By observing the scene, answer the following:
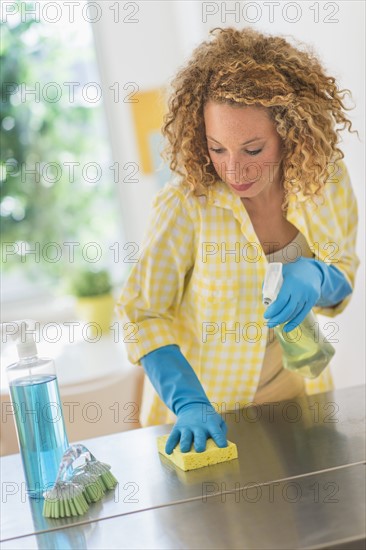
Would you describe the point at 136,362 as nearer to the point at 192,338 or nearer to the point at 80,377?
the point at 192,338

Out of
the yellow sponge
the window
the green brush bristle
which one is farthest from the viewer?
the window

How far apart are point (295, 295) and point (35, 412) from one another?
1.61 ft

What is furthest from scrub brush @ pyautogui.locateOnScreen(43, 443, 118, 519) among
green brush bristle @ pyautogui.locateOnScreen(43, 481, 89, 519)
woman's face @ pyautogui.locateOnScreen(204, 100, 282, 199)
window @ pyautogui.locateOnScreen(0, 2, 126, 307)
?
window @ pyautogui.locateOnScreen(0, 2, 126, 307)

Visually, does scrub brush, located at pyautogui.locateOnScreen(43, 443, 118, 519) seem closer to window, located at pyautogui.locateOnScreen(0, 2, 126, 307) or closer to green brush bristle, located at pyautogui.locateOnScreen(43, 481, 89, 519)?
green brush bristle, located at pyautogui.locateOnScreen(43, 481, 89, 519)

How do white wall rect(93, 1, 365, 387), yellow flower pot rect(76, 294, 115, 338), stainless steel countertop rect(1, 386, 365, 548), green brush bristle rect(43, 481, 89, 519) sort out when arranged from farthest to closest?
1. yellow flower pot rect(76, 294, 115, 338)
2. white wall rect(93, 1, 365, 387)
3. green brush bristle rect(43, 481, 89, 519)
4. stainless steel countertop rect(1, 386, 365, 548)

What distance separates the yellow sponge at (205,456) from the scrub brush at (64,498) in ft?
0.61

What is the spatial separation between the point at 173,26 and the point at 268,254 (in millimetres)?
2339

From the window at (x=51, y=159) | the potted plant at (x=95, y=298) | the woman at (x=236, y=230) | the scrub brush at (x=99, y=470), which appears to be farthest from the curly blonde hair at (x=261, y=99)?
the window at (x=51, y=159)

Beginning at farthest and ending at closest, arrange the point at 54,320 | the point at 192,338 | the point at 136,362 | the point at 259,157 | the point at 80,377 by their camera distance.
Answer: the point at 54,320 < the point at 80,377 < the point at 192,338 < the point at 136,362 < the point at 259,157

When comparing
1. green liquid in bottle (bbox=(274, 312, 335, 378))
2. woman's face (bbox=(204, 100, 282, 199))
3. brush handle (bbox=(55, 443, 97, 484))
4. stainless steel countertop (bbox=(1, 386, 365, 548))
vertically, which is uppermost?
woman's face (bbox=(204, 100, 282, 199))

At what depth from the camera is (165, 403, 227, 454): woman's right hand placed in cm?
138

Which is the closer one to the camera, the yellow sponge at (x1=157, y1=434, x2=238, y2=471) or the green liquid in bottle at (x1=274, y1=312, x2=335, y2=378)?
the yellow sponge at (x1=157, y1=434, x2=238, y2=471)

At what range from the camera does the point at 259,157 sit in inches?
57.9

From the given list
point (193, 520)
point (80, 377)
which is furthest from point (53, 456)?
point (80, 377)
